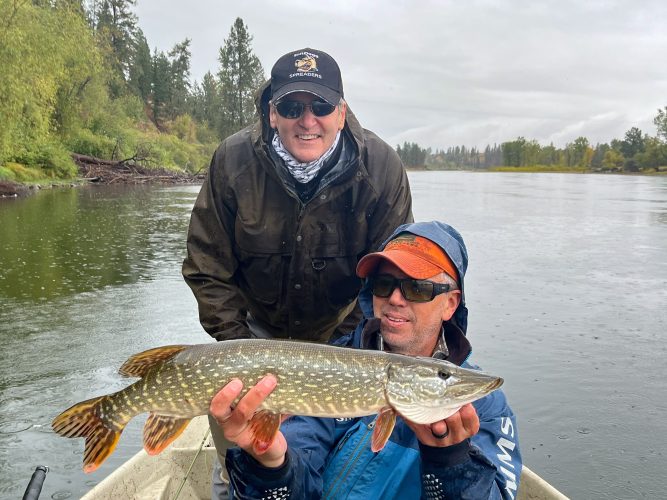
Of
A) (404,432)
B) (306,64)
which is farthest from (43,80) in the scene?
(404,432)

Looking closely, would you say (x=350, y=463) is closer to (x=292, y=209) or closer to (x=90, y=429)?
(x=90, y=429)

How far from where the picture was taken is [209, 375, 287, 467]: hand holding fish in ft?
7.46

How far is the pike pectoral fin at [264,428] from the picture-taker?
2256mm

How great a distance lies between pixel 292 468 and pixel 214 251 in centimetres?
163

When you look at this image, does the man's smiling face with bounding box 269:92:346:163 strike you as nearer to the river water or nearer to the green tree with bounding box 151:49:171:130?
the river water

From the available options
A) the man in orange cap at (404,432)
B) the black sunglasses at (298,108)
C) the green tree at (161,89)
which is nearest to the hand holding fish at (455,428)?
the man in orange cap at (404,432)

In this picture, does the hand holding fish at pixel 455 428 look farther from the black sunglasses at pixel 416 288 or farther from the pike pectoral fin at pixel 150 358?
the pike pectoral fin at pixel 150 358

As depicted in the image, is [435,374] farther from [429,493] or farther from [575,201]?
[575,201]

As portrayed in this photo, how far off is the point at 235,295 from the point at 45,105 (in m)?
30.0

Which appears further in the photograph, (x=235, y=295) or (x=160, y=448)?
(x=235, y=295)

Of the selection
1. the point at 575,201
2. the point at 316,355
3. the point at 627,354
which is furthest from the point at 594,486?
the point at 575,201

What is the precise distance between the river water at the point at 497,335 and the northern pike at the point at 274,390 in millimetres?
2421

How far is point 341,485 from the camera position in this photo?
2.54 m

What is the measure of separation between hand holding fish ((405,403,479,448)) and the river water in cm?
333
